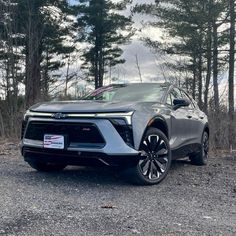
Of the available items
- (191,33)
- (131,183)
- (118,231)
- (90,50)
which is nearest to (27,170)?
(131,183)

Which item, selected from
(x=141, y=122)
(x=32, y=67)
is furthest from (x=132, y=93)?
(x=32, y=67)

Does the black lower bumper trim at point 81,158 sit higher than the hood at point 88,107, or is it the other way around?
the hood at point 88,107

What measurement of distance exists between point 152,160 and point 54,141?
1.43m

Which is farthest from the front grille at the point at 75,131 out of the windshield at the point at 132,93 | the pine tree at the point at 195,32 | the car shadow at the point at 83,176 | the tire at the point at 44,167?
the pine tree at the point at 195,32

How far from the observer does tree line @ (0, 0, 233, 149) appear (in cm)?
1670

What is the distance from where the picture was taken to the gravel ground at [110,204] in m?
4.13

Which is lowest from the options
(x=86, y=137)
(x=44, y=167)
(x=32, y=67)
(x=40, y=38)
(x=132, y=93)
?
(x=44, y=167)

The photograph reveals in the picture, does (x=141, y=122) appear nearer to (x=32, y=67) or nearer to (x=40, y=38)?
(x=32, y=67)

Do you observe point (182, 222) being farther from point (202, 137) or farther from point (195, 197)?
point (202, 137)

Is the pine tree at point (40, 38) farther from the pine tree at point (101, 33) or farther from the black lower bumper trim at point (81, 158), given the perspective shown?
the black lower bumper trim at point (81, 158)

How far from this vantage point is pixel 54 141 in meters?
5.92

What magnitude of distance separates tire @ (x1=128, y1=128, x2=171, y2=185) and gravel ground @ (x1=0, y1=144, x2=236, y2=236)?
5.4 inches

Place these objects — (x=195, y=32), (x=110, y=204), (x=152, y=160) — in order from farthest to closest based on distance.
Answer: (x=195, y=32) → (x=152, y=160) → (x=110, y=204)

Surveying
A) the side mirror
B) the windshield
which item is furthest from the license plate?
the side mirror
